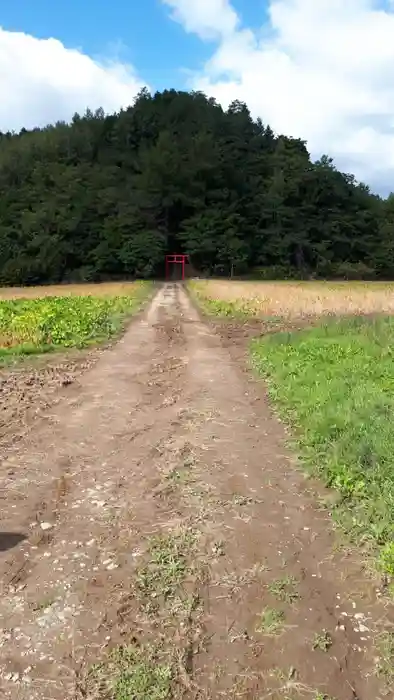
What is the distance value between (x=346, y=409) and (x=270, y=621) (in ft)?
12.6

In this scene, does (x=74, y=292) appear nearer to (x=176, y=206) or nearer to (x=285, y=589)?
(x=176, y=206)

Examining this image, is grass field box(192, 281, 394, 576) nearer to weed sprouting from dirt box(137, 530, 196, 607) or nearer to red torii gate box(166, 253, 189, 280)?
weed sprouting from dirt box(137, 530, 196, 607)

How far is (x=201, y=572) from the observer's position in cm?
388

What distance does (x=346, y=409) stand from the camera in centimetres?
684

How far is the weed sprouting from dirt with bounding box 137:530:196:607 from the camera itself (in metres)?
3.65

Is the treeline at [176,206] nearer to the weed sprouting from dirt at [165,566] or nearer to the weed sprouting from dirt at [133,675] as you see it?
the weed sprouting from dirt at [165,566]

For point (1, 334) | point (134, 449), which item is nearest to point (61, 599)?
point (134, 449)

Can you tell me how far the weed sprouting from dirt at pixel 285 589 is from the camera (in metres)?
3.62

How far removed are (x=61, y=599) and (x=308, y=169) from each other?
76.8 meters

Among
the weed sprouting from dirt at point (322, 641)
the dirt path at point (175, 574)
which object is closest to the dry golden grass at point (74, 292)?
the dirt path at point (175, 574)

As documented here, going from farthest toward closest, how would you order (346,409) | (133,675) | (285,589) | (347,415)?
(346,409), (347,415), (285,589), (133,675)

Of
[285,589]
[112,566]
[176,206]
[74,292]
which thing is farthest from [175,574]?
[176,206]

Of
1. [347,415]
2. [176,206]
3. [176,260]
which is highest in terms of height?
[176,206]

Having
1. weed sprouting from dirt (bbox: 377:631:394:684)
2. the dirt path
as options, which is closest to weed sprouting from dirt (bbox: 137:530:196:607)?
the dirt path
